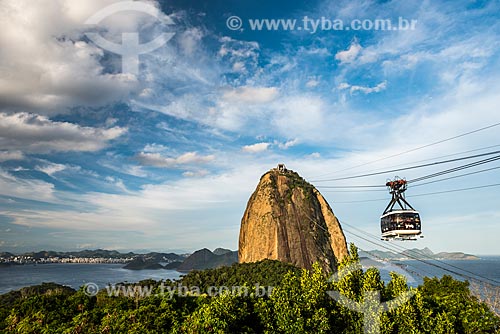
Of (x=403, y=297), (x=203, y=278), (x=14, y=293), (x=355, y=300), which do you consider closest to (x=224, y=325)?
(x=355, y=300)

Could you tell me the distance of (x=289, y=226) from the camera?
292 ft

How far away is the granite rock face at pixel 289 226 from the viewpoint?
85.6 m

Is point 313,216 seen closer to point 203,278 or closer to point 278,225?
point 278,225

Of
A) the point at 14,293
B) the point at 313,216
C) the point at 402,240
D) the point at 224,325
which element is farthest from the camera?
the point at 313,216

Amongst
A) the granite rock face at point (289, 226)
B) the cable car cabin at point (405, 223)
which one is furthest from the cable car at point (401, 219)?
the granite rock face at point (289, 226)

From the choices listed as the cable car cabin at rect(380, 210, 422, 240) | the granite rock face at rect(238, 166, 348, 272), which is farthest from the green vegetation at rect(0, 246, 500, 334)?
the granite rock face at rect(238, 166, 348, 272)

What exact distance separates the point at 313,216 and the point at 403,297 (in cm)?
7922

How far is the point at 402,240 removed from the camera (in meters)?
32.5

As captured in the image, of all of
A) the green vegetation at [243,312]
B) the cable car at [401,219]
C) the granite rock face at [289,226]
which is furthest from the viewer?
the granite rock face at [289,226]

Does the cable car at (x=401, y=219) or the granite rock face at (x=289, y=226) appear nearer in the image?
the cable car at (x=401, y=219)

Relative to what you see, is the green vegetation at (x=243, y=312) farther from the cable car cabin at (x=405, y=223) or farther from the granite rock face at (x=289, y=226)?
the granite rock face at (x=289, y=226)

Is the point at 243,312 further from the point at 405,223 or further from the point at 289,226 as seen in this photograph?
the point at 289,226

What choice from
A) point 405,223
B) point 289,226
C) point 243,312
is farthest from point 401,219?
point 289,226

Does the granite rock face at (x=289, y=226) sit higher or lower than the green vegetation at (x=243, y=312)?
higher
